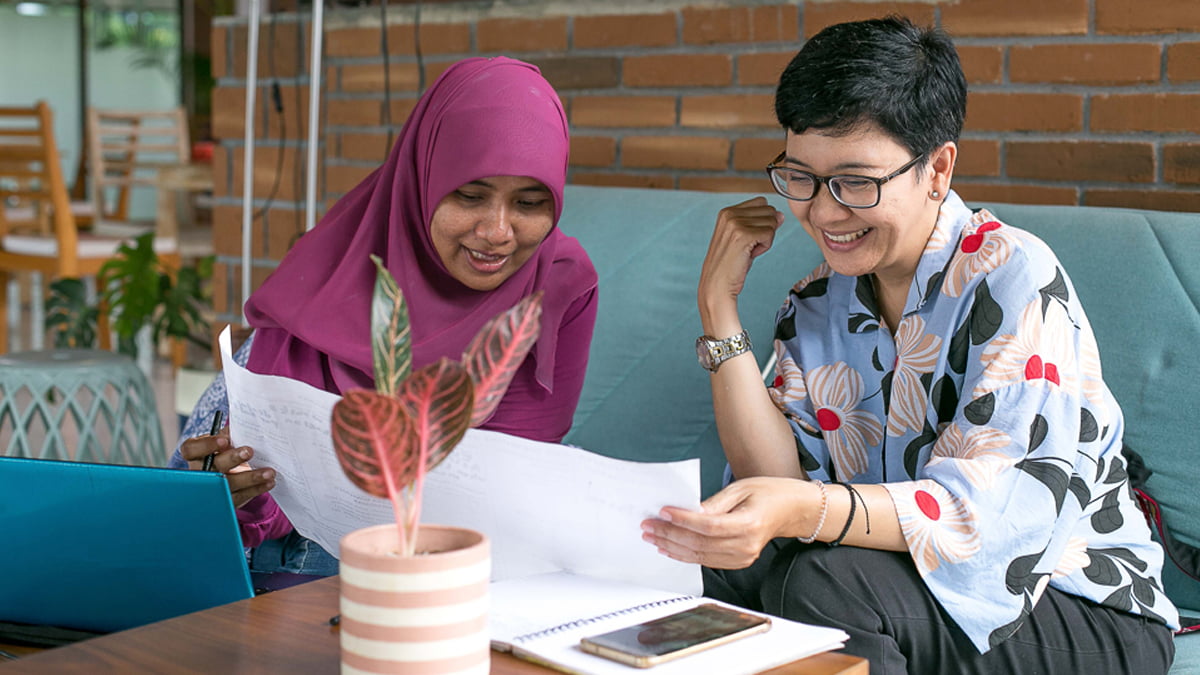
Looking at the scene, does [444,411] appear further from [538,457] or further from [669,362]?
[669,362]

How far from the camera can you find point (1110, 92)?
1909mm

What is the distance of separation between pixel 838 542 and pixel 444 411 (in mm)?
576

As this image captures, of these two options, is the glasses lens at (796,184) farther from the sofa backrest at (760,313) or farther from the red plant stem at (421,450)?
the red plant stem at (421,450)

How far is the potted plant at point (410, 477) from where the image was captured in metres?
0.75

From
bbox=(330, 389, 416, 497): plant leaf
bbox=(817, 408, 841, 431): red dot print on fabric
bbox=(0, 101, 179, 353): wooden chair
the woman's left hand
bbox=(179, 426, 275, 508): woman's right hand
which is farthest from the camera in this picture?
bbox=(0, 101, 179, 353): wooden chair

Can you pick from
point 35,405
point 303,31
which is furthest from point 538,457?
point 303,31

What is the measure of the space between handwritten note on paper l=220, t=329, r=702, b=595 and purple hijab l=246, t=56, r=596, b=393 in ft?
1.34

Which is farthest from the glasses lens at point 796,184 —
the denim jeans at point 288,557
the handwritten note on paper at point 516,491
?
the denim jeans at point 288,557

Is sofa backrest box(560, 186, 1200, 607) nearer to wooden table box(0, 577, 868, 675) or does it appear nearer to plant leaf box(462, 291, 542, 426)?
wooden table box(0, 577, 868, 675)

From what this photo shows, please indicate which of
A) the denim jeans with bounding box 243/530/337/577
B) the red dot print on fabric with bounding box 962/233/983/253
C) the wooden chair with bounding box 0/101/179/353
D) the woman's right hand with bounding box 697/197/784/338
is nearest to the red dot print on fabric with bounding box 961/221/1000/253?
the red dot print on fabric with bounding box 962/233/983/253

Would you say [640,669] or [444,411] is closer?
[444,411]

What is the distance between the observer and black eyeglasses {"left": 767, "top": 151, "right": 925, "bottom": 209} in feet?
4.28

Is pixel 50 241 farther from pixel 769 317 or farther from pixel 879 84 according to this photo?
pixel 879 84

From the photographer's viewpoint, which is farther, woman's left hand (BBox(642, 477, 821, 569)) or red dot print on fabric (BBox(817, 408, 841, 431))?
red dot print on fabric (BBox(817, 408, 841, 431))
